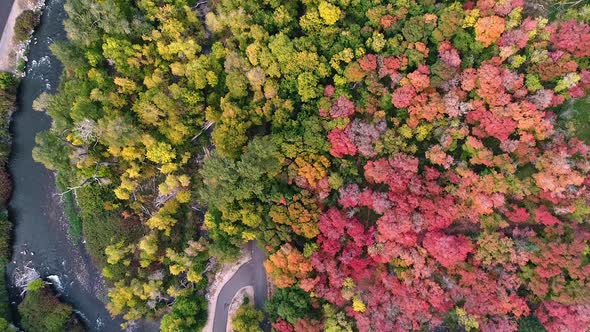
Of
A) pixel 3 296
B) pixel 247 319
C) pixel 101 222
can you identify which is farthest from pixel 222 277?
pixel 3 296

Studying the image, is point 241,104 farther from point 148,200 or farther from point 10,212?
point 10,212

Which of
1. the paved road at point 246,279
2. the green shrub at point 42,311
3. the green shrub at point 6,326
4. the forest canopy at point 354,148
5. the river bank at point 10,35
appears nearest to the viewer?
the forest canopy at point 354,148

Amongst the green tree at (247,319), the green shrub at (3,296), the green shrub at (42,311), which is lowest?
the green tree at (247,319)

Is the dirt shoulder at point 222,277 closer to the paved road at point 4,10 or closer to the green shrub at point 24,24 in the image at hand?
the green shrub at point 24,24

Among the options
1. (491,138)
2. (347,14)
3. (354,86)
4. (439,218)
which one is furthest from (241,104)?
(491,138)

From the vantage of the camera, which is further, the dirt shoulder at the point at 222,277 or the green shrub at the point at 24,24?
the green shrub at the point at 24,24

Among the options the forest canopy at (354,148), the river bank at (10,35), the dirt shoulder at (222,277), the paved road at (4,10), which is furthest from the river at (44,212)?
the dirt shoulder at (222,277)
